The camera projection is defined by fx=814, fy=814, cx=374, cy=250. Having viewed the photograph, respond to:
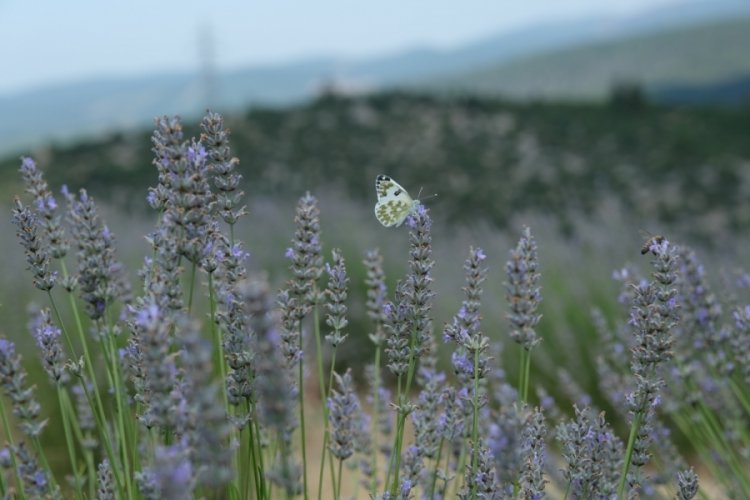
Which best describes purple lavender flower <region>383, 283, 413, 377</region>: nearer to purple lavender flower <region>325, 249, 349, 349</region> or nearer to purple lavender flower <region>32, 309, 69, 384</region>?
purple lavender flower <region>325, 249, 349, 349</region>

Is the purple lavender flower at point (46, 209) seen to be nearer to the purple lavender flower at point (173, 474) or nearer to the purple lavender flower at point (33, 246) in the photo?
the purple lavender flower at point (33, 246)

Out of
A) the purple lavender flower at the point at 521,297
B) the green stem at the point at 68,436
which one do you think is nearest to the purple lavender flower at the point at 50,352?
the green stem at the point at 68,436

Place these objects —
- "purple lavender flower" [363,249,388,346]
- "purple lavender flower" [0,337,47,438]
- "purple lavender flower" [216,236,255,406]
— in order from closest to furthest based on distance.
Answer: "purple lavender flower" [0,337,47,438] < "purple lavender flower" [216,236,255,406] < "purple lavender flower" [363,249,388,346]

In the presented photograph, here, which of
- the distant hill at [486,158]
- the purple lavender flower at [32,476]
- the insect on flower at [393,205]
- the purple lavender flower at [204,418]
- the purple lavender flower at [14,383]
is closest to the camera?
the purple lavender flower at [204,418]

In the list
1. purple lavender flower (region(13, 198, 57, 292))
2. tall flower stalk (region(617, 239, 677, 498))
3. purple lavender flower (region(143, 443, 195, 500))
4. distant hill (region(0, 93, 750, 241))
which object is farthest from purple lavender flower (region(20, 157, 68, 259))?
distant hill (region(0, 93, 750, 241))

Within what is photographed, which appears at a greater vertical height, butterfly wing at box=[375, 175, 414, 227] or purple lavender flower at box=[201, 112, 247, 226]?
butterfly wing at box=[375, 175, 414, 227]

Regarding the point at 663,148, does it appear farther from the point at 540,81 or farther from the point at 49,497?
the point at 540,81
